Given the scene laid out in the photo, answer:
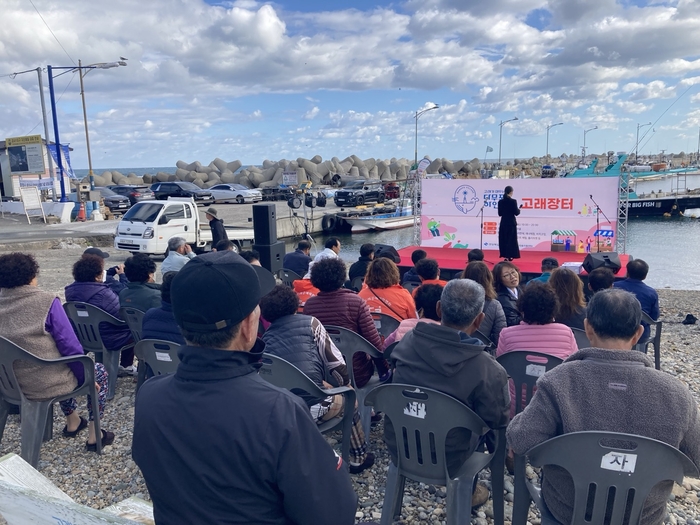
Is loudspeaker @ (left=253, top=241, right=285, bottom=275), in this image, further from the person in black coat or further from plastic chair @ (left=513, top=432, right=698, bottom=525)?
plastic chair @ (left=513, top=432, right=698, bottom=525)

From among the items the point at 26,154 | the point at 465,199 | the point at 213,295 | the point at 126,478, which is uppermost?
the point at 26,154

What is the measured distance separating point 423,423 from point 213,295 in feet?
4.96

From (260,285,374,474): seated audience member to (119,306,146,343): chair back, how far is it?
182cm

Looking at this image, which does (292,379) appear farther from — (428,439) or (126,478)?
(126,478)

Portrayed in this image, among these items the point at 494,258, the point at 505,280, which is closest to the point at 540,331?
the point at 505,280

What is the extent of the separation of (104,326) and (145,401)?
11.9 feet

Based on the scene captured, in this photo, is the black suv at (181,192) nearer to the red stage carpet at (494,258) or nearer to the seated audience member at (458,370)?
the red stage carpet at (494,258)

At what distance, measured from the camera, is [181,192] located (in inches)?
1257

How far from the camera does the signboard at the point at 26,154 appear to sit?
78.8 feet

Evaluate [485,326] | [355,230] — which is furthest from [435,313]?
[355,230]

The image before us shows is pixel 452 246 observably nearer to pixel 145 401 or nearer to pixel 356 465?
pixel 356 465

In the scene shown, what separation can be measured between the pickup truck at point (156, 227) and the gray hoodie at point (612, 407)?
1264 centimetres

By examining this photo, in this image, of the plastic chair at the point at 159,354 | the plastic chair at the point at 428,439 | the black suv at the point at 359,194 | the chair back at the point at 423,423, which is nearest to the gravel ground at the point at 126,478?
the plastic chair at the point at 428,439

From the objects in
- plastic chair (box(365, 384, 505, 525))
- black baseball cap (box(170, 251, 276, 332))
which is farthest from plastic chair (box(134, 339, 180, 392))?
black baseball cap (box(170, 251, 276, 332))
